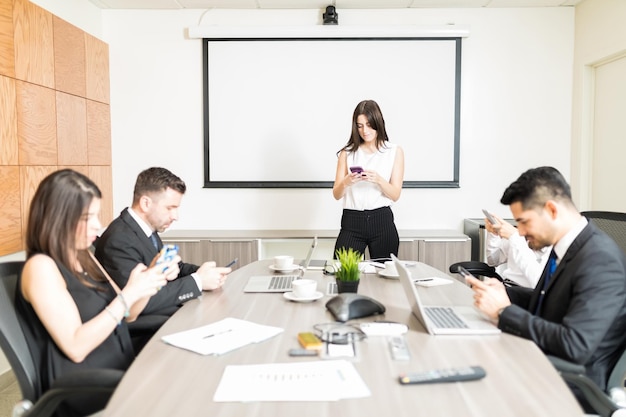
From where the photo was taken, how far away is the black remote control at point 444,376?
1.36m

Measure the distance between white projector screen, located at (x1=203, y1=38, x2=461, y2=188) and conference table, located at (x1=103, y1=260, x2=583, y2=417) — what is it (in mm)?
2902

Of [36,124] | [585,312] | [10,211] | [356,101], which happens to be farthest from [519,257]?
[36,124]

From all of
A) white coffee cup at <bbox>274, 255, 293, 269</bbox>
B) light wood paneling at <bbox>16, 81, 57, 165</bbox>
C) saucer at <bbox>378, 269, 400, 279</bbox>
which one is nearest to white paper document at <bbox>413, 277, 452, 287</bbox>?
saucer at <bbox>378, 269, 400, 279</bbox>

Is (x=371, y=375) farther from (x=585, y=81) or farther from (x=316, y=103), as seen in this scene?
(x=585, y=81)

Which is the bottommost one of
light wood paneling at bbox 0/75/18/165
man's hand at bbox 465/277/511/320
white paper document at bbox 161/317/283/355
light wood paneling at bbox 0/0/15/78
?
white paper document at bbox 161/317/283/355

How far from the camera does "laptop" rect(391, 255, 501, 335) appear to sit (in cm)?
175

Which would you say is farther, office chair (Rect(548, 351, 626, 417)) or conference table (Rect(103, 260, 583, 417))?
office chair (Rect(548, 351, 626, 417))

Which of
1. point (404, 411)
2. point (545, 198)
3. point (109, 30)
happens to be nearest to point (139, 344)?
point (404, 411)

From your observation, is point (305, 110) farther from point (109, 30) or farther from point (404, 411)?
point (404, 411)

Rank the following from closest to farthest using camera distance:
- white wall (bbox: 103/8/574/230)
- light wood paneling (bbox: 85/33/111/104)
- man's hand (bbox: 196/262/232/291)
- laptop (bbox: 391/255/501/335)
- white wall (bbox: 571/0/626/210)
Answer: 1. laptop (bbox: 391/255/501/335)
2. man's hand (bbox: 196/262/232/291)
3. white wall (bbox: 571/0/626/210)
4. light wood paneling (bbox: 85/33/111/104)
5. white wall (bbox: 103/8/574/230)

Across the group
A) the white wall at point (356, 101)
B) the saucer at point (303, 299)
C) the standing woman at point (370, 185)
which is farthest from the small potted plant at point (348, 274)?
the white wall at point (356, 101)

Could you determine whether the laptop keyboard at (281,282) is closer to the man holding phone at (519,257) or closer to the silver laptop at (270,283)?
the silver laptop at (270,283)

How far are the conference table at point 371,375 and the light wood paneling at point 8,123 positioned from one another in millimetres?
1984

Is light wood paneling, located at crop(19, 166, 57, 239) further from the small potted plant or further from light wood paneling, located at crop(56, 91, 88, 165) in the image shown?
the small potted plant
